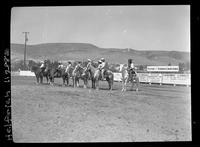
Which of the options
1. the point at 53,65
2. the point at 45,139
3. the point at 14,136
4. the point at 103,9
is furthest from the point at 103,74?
the point at 14,136

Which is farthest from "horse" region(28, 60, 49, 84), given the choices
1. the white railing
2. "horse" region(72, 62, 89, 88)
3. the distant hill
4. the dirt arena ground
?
the white railing

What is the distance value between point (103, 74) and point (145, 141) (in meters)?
1.45

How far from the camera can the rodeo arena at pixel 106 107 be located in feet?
13.5

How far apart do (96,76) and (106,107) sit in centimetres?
83

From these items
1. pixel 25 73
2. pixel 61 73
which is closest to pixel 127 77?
pixel 61 73

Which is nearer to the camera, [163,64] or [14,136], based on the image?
[14,136]

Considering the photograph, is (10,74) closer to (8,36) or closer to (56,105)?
(8,36)

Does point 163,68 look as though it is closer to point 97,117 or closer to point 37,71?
point 97,117

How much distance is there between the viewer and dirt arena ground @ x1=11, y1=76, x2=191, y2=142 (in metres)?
4.10

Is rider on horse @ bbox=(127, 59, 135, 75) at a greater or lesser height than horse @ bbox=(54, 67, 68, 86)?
greater

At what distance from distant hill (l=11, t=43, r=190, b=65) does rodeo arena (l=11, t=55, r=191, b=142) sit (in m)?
0.13

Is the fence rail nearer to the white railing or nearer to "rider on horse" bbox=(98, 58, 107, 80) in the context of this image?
the white railing

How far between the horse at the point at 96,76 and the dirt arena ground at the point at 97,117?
1.73 feet

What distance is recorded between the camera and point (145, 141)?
4055 mm
